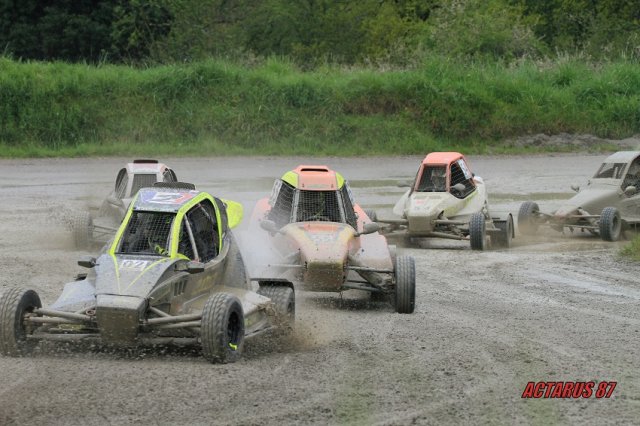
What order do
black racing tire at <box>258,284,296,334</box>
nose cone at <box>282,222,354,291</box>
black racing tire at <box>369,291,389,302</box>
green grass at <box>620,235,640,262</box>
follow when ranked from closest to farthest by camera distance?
black racing tire at <box>258,284,296,334</box> < nose cone at <box>282,222,354,291</box> < black racing tire at <box>369,291,389,302</box> < green grass at <box>620,235,640,262</box>

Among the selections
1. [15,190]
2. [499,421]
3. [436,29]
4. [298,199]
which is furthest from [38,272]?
[436,29]

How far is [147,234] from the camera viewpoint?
11086mm

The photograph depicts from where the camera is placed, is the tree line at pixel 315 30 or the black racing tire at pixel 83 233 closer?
the black racing tire at pixel 83 233

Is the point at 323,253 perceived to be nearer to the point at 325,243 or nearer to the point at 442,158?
the point at 325,243

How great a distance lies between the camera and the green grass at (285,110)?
1387 inches

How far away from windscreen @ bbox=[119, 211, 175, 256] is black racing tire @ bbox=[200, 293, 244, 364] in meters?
1.00

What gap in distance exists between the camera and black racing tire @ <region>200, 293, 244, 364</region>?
32.5ft

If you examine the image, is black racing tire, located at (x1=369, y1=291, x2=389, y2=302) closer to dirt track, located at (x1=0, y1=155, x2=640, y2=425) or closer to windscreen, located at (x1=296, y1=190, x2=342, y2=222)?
dirt track, located at (x1=0, y1=155, x2=640, y2=425)

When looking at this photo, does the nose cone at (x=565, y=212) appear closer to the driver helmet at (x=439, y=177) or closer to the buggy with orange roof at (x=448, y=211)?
the buggy with orange roof at (x=448, y=211)

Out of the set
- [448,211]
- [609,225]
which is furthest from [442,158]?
[609,225]

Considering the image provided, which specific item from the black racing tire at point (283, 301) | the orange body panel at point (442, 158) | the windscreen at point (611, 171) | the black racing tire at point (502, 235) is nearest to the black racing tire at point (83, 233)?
the orange body panel at point (442, 158)

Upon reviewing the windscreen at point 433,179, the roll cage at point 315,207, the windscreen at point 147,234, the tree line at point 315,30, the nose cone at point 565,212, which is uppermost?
the tree line at point 315,30

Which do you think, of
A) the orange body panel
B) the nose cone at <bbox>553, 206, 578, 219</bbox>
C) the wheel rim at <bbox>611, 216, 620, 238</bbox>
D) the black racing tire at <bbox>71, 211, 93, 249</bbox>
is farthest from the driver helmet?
the black racing tire at <bbox>71, 211, 93, 249</bbox>

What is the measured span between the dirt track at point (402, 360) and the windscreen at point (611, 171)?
2755mm
